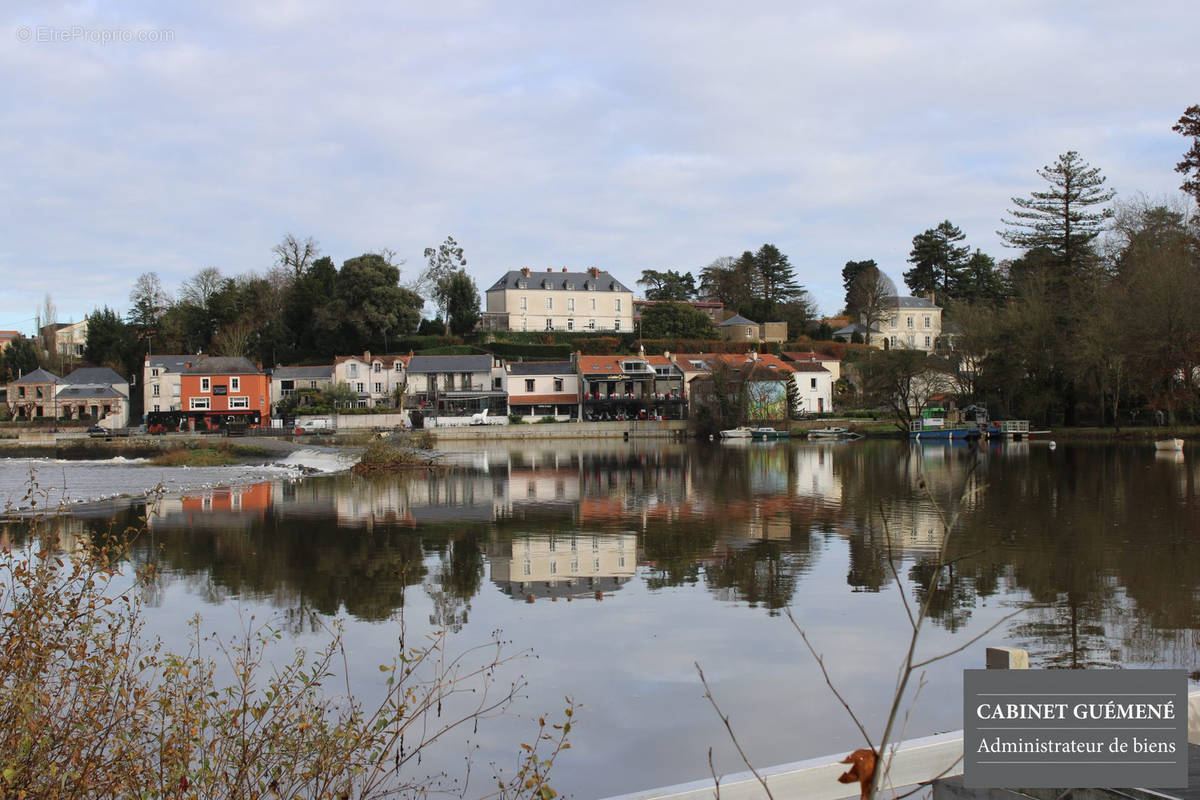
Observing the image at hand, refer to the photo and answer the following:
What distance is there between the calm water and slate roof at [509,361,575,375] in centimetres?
3884

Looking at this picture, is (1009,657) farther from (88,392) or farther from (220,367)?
(88,392)

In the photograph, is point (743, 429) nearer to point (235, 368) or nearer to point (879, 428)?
point (879, 428)

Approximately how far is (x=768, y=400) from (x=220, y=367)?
3727 cm

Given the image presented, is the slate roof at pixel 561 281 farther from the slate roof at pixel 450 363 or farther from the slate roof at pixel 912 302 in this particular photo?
the slate roof at pixel 912 302

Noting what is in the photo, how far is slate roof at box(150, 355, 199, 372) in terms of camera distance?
63.3 m

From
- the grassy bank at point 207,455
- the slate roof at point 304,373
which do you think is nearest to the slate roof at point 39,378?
the slate roof at point 304,373

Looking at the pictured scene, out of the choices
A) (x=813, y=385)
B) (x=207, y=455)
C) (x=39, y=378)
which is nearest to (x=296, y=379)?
(x=39, y=378)

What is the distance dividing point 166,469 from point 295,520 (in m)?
20.0

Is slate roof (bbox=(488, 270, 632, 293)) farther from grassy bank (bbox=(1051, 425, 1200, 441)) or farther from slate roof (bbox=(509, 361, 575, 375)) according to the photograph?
grassy bank (bbox=(1051, 425, 1200, 441))

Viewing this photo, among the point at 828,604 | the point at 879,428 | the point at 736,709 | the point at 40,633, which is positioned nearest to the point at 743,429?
the point at 879,428

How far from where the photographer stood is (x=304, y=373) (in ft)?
216

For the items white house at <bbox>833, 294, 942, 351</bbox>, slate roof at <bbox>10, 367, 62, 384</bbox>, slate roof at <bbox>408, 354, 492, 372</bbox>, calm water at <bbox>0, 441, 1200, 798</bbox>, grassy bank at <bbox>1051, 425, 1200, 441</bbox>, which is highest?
white house at <bbox>833, 294, 942, 351</bbox>

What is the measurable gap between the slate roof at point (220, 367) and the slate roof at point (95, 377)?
9.66 meters

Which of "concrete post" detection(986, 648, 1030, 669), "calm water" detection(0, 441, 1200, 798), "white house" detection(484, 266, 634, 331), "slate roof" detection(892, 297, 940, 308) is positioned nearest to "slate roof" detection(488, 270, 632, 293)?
"white house" detection(484, 266, 634, 331)
